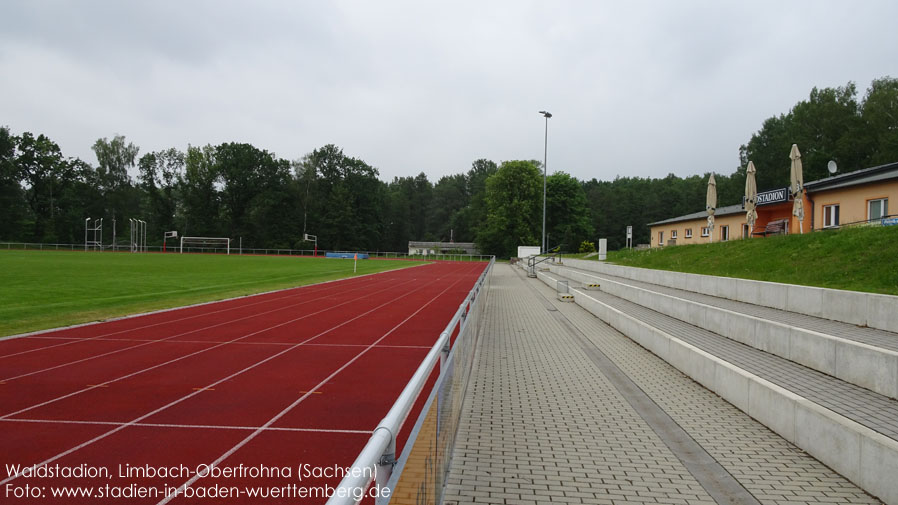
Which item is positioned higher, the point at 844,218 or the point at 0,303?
the point at 844,218

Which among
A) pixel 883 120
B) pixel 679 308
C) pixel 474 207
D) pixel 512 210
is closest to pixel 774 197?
pixel 679 308

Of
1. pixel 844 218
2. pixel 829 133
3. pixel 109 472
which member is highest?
pixel 829 133

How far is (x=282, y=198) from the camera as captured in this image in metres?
83.2

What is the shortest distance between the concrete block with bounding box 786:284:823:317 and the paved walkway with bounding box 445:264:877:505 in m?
3.60

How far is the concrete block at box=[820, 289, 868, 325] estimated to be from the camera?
832 cm

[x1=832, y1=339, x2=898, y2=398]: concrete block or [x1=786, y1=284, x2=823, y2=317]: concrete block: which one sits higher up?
[x1=786, y1=284, x2=823, y2=317]: concrete block

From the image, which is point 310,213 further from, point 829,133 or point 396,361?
Result: point 396,361

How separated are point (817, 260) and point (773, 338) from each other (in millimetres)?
6763

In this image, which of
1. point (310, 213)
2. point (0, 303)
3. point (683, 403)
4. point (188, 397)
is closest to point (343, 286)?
point (0, 303)

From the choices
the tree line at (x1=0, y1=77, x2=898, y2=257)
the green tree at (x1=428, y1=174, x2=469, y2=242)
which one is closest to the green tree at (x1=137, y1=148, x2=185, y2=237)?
the tree line at (x1=0, y1=77, x2=898, y2=257)

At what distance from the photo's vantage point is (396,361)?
8.71 meters

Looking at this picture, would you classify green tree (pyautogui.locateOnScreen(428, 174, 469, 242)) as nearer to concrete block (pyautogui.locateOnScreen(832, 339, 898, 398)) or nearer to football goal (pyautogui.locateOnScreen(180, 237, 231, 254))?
football goal (pyautogui.locateOnScreen(180, 237, 231, 254))

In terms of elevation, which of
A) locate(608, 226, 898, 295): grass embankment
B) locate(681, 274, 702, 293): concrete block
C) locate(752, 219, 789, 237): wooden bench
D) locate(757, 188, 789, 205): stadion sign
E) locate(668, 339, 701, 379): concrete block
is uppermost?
locate(757, 188, 789, 205): stadion sign

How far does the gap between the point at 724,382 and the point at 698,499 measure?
3.02 metres
